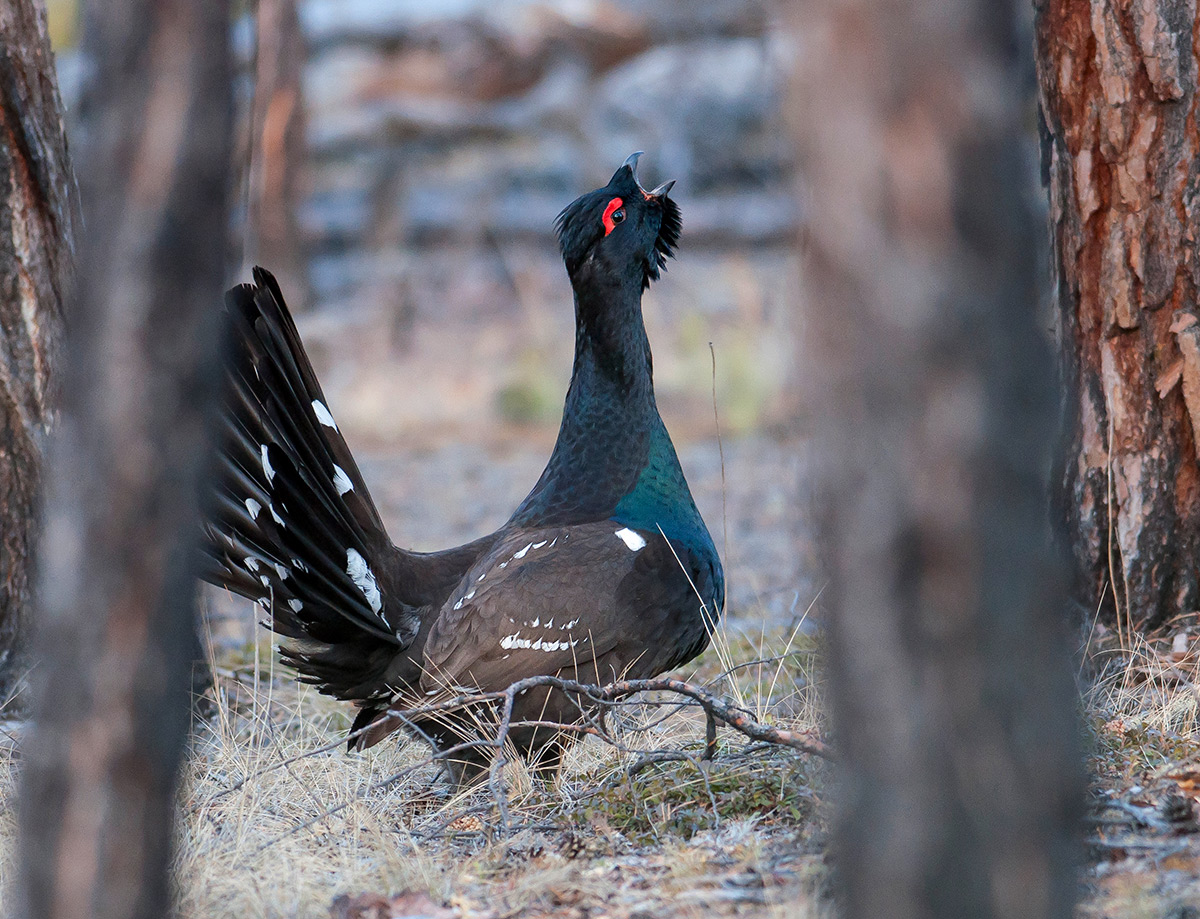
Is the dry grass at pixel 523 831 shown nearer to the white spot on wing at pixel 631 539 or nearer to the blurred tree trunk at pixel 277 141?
the white spot on wing at pixel 631 539

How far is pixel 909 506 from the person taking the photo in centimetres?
146

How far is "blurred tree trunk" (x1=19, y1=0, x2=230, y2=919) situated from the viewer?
171 cm

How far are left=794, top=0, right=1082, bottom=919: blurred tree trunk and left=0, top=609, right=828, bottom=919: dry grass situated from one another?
2.53 ft

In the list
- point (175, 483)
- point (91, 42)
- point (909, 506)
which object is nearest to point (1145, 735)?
point (909, 506)

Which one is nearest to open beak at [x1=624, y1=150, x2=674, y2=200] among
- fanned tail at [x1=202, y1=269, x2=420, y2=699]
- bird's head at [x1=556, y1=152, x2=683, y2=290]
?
bird's head at [x1=556, y1=152, x2=683, y2=290]

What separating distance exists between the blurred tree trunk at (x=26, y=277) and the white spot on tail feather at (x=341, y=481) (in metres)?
1.00

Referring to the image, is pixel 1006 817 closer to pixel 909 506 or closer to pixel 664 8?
pixel 909 506

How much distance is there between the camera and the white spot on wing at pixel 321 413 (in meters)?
3.95

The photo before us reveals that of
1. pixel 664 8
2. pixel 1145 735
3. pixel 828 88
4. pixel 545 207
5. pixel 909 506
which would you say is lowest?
pixel 1145 735

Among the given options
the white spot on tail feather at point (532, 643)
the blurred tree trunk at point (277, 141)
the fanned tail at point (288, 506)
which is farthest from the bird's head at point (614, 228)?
the blurred tree trunk at point (277, 141)

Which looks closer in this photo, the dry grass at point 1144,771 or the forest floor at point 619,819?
the dry grass at point 1144,771

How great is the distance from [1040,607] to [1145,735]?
1.96 metres

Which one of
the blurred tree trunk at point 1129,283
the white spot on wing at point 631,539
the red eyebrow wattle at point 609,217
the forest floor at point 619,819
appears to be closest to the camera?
the forest floor at point 619,819

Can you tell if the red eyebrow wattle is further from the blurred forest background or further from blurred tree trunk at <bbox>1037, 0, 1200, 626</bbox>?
→ the blurred forest background
